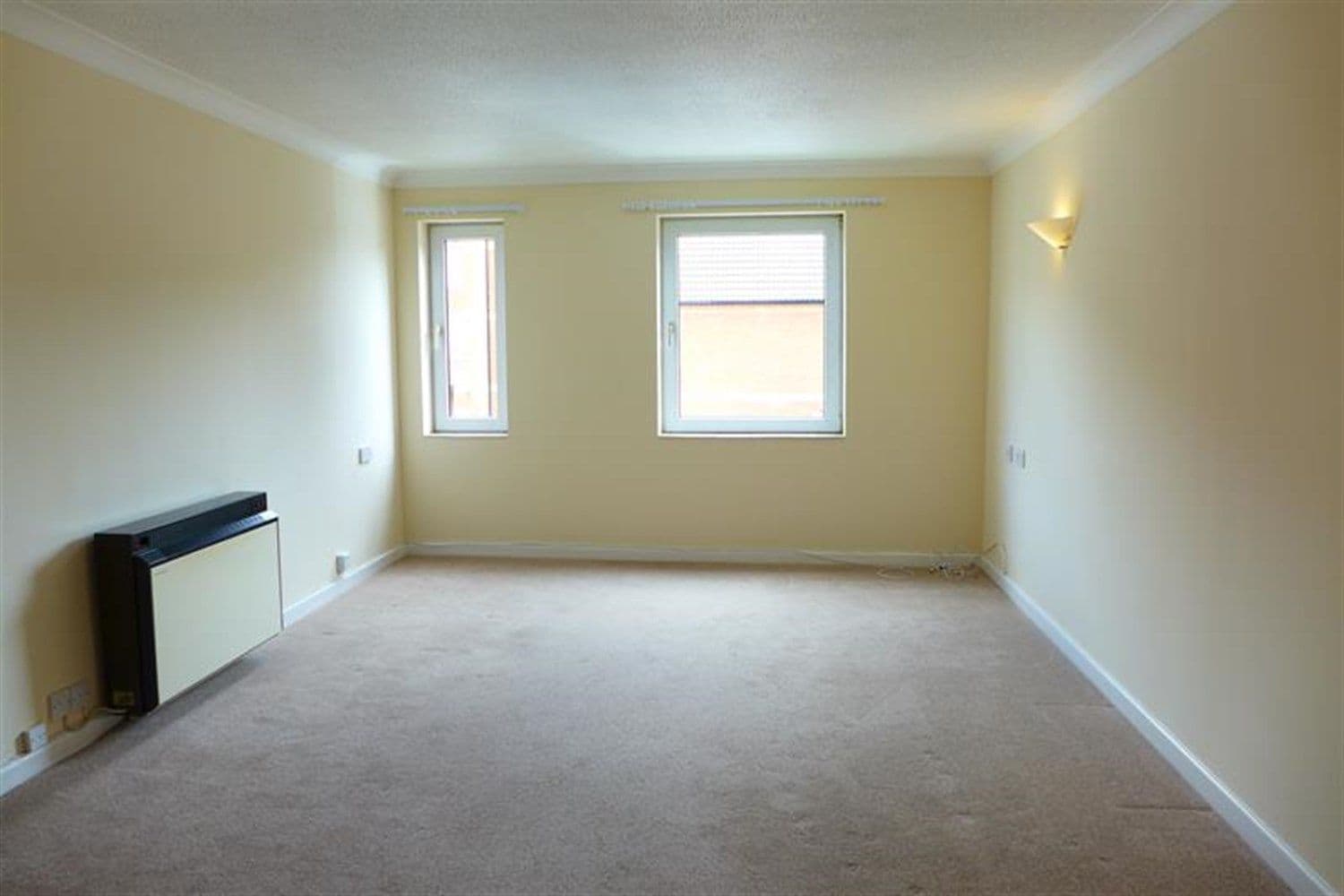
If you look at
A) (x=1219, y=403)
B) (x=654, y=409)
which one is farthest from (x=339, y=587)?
(x=1219, y=403)

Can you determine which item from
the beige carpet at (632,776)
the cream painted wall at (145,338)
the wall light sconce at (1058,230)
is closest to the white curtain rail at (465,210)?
the cream painted wall at (145,338)

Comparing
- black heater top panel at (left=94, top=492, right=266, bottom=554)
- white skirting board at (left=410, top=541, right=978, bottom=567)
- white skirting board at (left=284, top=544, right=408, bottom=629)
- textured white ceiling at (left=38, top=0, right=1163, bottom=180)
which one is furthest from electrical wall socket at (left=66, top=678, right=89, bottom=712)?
white skirting board at (left=410, top=541, right=978, bottom=567)

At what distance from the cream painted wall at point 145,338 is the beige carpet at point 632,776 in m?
0.59

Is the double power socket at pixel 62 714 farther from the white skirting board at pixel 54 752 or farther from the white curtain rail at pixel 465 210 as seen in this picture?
the white curtain rail at pixel 465 210

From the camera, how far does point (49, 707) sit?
2961mm

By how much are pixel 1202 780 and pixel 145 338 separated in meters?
3.79

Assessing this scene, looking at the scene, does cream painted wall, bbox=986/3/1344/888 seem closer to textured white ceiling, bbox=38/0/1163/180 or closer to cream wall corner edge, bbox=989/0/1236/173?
cream wall corner edge, bbox=989/0/1236/173

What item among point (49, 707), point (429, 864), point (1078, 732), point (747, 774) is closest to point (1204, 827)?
point (1078, 732)

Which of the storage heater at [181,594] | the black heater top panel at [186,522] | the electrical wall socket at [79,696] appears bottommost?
the electrical wall socket at [79,696]

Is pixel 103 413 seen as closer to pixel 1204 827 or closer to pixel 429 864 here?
pixel 429 864

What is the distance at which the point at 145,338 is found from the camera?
3.41 metres

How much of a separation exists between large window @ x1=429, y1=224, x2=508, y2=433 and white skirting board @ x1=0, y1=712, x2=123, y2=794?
2.91m

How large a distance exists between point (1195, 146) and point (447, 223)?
4152 millimetres

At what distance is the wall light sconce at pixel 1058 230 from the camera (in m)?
3.92
